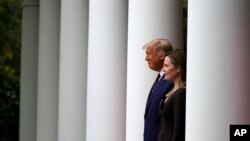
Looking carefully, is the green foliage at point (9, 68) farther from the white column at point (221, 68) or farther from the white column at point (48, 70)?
the white column at point (221, 68)

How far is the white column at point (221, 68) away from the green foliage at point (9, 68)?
20.1 meters

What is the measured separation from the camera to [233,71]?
8945 millimetres

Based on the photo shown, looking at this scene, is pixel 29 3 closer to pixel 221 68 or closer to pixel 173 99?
pixel 173 99

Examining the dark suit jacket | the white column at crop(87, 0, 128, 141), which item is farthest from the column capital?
the dark suit jacket

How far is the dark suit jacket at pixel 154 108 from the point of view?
1067 cm

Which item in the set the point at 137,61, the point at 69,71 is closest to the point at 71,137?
the point at 69,71

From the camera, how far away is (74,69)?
59.1 feet

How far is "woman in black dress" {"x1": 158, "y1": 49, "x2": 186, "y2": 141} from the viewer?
994 cm

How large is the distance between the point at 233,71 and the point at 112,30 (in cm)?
530

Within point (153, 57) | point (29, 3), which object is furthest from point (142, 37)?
point (29, 3)

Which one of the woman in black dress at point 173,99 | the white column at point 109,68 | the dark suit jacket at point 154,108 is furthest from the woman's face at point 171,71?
the white column at point 109,68

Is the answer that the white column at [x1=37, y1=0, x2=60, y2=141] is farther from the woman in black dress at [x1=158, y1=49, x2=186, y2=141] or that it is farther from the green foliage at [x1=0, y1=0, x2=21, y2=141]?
the woman in black dress at [x1=158, y1=49, x2=186, y2=141]

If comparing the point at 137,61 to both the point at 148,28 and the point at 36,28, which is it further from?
the point at 36,28

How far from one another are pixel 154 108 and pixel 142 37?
1653 millimetres
